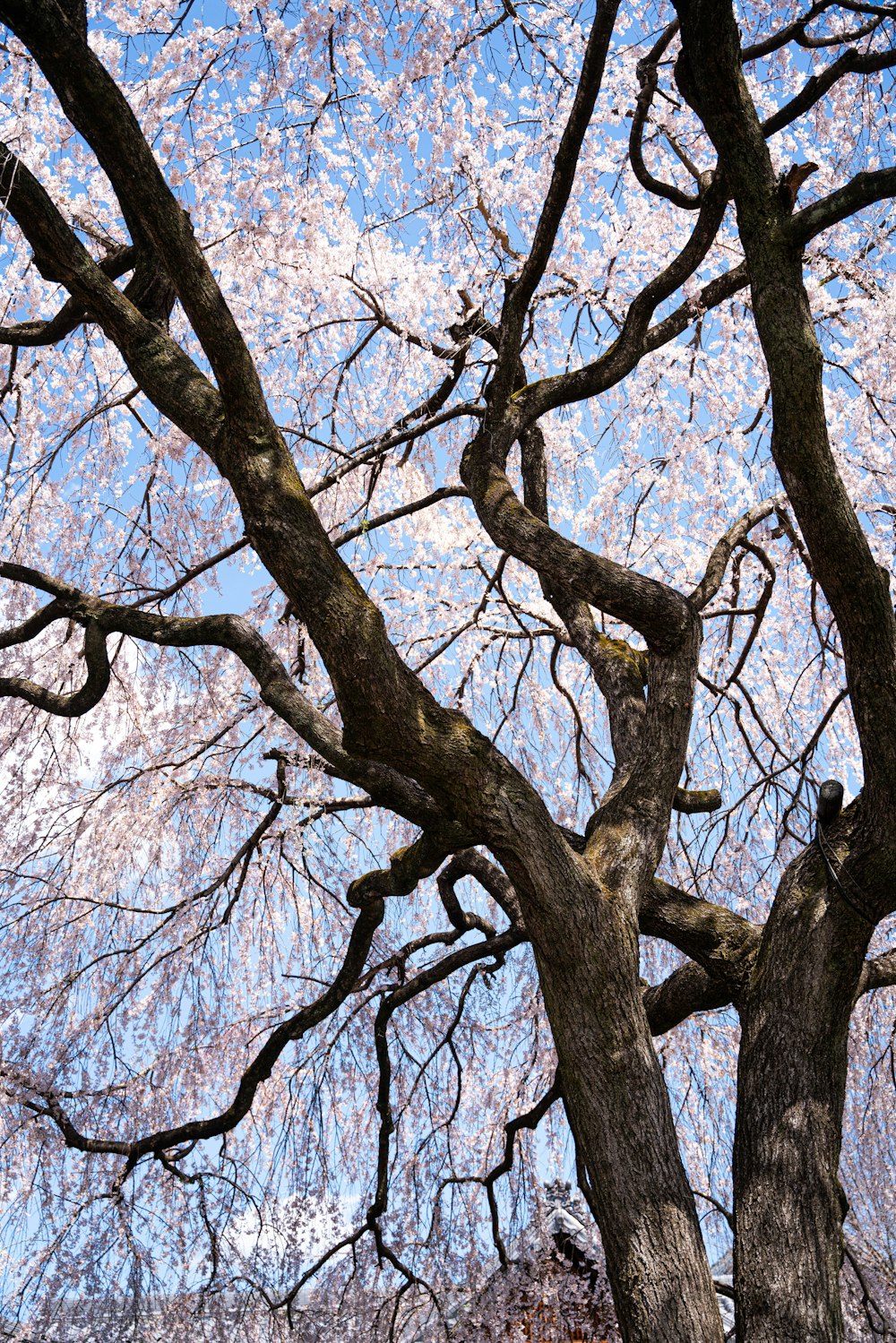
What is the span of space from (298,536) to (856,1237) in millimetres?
4223

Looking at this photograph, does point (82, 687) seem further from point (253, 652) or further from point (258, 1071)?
point (258, 1071)

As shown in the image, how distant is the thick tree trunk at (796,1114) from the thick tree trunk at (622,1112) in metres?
0.16

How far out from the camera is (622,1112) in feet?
8.52

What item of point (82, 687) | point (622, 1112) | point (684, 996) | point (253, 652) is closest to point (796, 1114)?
point (622, 1112)

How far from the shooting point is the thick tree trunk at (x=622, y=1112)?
244 cm

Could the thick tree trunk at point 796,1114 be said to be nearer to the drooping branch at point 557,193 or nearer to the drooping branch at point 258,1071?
the drooping branch at point 258,1071

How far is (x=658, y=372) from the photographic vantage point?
5496mm

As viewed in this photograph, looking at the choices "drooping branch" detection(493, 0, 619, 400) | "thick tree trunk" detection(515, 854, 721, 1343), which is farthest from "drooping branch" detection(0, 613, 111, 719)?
"thick tree trunk" detection(515, 854, 721, 1343)

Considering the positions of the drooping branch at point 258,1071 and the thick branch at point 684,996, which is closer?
the thick branch at point 684,996

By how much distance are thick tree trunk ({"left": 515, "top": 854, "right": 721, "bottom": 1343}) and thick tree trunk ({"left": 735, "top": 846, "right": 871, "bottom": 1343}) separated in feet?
0.53

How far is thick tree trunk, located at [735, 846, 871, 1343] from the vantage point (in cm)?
252

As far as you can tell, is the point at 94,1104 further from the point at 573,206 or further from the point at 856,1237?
the point at 573,206

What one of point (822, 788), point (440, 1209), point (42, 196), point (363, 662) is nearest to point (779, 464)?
point (822, 788)

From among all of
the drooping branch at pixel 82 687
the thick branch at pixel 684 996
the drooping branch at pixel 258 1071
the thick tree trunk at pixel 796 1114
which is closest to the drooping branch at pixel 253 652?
the drooping branch at pixel 82 687
